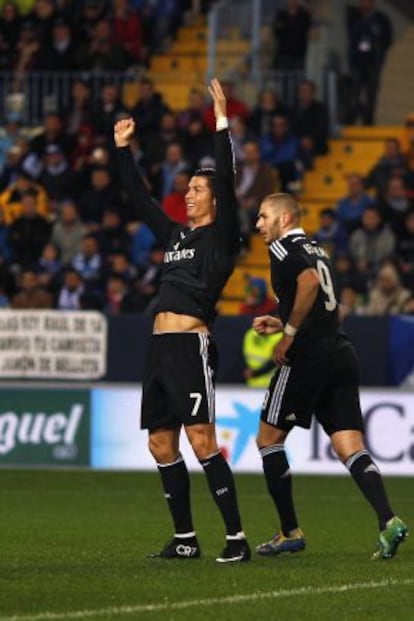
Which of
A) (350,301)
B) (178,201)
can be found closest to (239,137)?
(178,201)

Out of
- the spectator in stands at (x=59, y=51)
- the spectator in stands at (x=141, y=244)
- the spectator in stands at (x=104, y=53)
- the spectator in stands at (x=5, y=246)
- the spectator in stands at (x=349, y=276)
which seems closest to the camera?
the spectator in stands at (x=349, y=276)

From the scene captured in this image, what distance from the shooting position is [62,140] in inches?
1066

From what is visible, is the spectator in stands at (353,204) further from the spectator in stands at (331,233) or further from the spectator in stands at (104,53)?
the spectator in stands at (104,53)

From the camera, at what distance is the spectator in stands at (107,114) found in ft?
87.4

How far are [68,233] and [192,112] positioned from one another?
2.33m

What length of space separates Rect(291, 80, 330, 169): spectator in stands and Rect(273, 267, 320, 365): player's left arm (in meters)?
14.3

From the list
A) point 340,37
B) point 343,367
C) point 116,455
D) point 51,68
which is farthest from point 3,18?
point 343,367

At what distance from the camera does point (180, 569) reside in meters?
10.9

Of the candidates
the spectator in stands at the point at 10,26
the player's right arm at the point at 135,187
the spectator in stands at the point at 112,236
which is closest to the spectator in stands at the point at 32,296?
the spectator in stands at the point at 112,236

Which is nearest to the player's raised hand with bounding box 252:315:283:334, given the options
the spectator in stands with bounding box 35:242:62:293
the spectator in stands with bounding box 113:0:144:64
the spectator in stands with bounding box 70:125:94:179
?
the spectator in stands with bounding box 35:242:62:293

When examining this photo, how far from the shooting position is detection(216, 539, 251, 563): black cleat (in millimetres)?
11250

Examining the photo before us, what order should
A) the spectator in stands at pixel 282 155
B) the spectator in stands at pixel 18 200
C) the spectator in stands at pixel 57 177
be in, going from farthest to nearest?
the spectator in stands at pixel 57 177 → the spectator in stands at pixel 18 200 → the spectator in stands at pixel 282 155

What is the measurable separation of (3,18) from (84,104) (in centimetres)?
280

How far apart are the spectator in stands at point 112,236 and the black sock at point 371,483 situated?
→ 13.2 m
